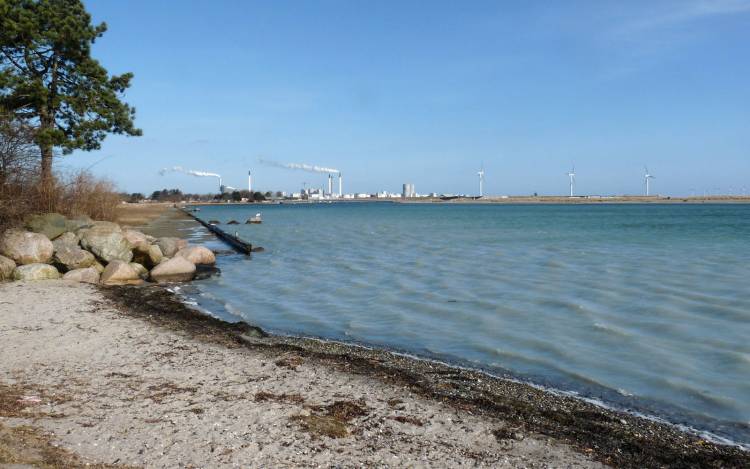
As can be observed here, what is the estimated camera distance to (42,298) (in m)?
13.2

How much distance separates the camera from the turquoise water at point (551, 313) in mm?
8844

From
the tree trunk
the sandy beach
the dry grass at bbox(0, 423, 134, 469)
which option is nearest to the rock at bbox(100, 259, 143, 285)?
the tree trunk

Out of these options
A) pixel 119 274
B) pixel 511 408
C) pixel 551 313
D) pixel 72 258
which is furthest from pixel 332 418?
pixel 72 258

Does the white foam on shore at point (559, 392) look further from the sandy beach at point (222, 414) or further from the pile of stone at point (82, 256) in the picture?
the pile of stone at point (82, 256)

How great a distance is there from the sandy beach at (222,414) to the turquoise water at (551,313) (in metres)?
2.68

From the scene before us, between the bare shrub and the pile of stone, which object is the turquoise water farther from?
the bare shrub

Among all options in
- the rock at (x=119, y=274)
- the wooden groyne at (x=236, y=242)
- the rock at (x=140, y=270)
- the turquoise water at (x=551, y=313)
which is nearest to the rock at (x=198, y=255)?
the turquoise water at (x=551, y=313)

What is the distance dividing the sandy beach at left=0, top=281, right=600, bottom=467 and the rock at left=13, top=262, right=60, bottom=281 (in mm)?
6870

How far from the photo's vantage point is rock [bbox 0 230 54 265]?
1675cm

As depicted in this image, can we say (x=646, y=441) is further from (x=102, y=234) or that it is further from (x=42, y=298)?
(x=102, y=234)

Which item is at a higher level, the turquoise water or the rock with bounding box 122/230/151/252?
the rock with bounding box 122/230/151/252

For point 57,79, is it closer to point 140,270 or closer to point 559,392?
point 140,270

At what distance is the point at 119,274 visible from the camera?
693 inches

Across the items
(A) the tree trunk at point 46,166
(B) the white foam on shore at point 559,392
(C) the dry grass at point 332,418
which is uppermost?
(A) the tree trunk at point 46,166
